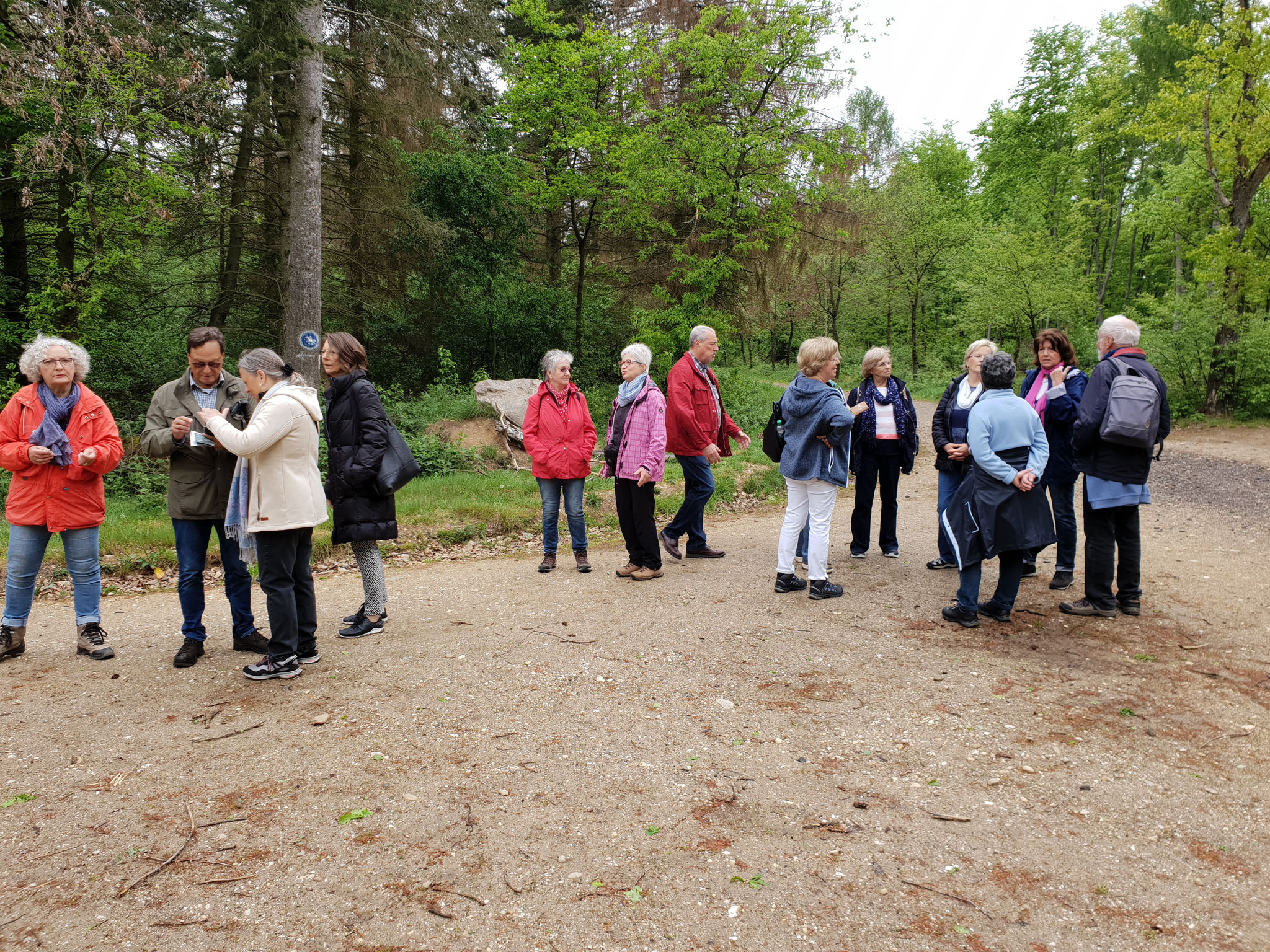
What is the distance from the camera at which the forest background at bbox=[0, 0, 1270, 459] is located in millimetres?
12148

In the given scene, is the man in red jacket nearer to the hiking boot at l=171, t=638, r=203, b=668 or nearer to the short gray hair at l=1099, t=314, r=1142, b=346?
the short gray hair at l=1099, t=314, r=1142, b=346

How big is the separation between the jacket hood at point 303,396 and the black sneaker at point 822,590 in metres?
4.13

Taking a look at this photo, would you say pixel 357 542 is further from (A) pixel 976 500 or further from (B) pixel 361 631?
(A) pixel 976 500

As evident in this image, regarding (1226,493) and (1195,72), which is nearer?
(1226,493)

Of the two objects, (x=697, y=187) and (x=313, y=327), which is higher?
(x=697, y=187)

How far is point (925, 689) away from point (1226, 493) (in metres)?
9.87

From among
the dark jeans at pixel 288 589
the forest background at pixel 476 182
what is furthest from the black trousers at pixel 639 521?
the forest background at pixel 476 182

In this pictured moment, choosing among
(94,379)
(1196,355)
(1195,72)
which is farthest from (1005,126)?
(94,379)

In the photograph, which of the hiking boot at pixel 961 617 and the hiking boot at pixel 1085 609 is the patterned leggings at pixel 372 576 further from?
the hiking boot at pixel 1085 609

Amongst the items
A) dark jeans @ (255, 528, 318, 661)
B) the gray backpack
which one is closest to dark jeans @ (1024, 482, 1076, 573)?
the gray backpack

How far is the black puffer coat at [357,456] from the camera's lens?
5.29 metres

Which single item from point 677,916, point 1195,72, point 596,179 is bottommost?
point 677,916

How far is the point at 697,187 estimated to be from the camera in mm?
16203

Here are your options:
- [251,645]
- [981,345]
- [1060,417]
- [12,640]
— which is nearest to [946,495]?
[1060,417]
